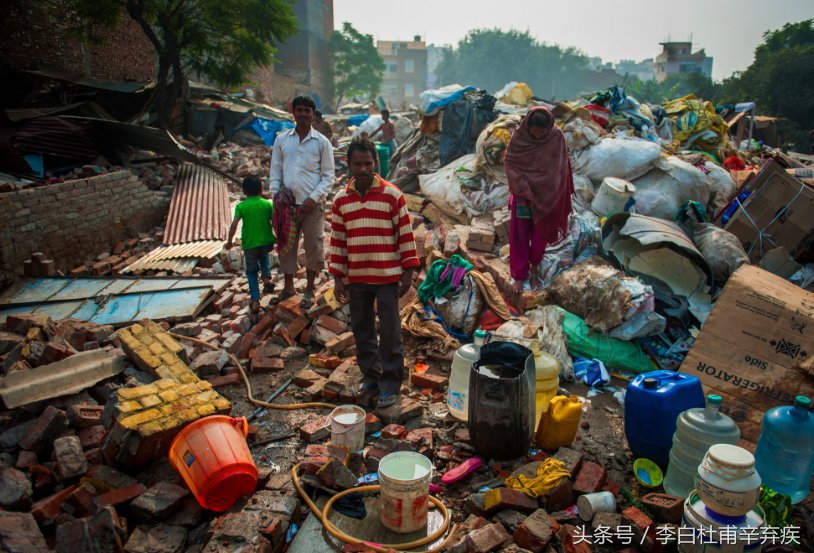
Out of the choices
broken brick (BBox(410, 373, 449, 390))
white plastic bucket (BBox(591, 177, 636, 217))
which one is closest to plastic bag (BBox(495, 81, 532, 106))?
white plastic bucket (BBox(591, 177, 636, 217))

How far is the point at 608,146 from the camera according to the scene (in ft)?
21.2

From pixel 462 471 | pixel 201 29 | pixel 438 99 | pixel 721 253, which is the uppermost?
pixel 201 29

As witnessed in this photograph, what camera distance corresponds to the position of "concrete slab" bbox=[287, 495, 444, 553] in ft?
8.57

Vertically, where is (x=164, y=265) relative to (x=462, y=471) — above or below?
above

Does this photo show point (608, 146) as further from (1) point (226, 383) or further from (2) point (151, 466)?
(2) point (151, 466)

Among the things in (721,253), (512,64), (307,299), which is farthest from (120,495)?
(512,64)

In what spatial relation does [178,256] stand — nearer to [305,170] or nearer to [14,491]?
[305,170]

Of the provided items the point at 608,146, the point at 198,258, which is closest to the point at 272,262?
the point at 198,258

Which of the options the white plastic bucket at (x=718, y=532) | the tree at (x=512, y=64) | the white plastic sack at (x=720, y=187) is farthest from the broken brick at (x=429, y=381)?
the tree at (x=512, y=64)

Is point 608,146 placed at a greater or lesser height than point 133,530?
greater

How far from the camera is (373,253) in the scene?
355 cm

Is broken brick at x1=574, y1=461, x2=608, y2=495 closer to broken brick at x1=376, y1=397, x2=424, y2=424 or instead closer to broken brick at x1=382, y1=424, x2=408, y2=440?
broken brick at x1=382, y1=424, x2=408, y2=440

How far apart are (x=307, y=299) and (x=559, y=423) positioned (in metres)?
2.81

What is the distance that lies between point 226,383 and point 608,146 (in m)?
5.22
